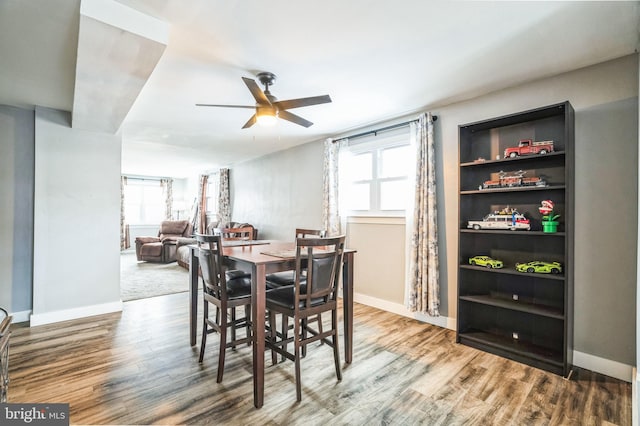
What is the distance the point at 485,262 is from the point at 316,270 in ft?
5.59

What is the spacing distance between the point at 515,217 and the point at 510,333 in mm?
1109

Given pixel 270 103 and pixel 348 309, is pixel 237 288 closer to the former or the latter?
pixel 348 309

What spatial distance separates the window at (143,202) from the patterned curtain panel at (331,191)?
782 centimetres

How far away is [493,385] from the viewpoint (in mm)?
2178

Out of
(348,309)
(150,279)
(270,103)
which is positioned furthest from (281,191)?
(348,309)

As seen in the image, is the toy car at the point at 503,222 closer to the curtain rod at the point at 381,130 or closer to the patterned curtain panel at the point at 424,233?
the patterned curtain panel at the point at 424,233

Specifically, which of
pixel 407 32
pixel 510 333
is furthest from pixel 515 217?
pixel 407 32

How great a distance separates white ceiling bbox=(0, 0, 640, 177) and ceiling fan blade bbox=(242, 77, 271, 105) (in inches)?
10.9

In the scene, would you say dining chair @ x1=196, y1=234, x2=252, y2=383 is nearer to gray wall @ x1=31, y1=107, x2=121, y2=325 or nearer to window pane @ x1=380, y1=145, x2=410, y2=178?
gray wall @ x1=31, y1=107, x2=121, y2=325

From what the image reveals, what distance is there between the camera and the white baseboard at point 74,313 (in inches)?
130

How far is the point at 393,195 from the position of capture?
3.86 m

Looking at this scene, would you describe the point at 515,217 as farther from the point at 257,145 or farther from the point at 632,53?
the point at 257,145

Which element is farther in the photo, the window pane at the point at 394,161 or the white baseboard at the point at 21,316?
the window pane at the point at 394,161

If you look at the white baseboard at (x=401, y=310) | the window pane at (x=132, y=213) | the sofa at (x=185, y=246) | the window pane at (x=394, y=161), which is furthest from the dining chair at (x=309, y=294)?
the window pane at (x=132, y=213)
